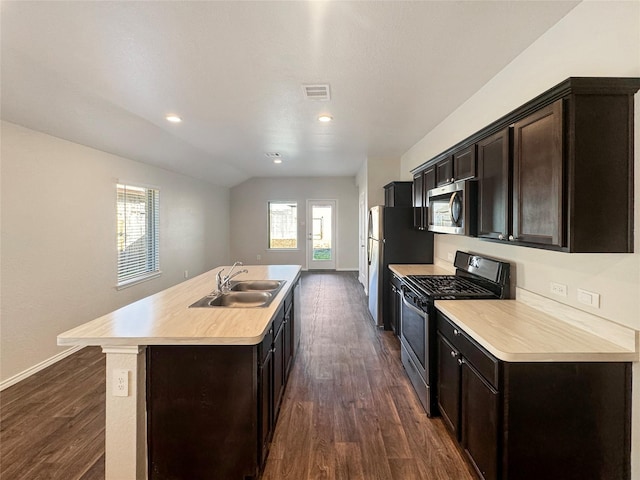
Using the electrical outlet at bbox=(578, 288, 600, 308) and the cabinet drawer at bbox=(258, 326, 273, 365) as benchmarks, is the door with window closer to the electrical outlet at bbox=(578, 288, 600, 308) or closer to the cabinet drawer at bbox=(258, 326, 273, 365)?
the cabinet drawer at bbox=(258, 326, 273, 365)

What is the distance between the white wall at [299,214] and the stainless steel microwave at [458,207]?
5.73 m

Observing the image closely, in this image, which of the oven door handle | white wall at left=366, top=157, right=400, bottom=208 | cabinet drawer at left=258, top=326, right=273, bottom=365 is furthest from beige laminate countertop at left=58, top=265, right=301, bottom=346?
white wall at left=366, top=157, right=400, bottom=208

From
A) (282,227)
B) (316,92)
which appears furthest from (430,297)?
(282,227)

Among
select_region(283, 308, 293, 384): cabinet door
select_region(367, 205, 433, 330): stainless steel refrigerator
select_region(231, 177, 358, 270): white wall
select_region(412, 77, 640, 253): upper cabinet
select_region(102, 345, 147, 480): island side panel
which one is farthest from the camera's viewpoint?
select_region(231, 177, 358, 270): white wall

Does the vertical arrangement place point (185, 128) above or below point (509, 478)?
above

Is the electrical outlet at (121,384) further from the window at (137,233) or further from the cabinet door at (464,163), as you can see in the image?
the window at (137,233)

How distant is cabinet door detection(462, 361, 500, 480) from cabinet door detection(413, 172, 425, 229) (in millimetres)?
2071

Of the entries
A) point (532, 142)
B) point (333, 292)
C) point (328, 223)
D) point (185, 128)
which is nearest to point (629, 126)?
point (532, 142)

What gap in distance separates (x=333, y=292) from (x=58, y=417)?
4.60 m

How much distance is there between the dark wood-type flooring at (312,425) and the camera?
6.14 feet

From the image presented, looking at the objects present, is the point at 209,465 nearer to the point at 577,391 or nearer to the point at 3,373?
the point at 577,391

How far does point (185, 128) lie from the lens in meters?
3.72

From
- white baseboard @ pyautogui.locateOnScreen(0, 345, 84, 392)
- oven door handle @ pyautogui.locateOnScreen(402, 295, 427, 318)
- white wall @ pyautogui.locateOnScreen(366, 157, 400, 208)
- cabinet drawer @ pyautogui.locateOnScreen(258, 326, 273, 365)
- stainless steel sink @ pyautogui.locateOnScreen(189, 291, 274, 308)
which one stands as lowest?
white baseboard @ pyautogui.locateOnScreen(0, 345, 84, 392)

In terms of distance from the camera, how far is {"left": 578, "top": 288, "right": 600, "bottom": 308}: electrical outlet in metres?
1.57
